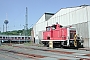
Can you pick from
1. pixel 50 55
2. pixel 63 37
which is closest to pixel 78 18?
pixel 63 37

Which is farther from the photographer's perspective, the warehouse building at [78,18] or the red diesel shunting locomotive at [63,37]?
the warehouse building at [78,18]

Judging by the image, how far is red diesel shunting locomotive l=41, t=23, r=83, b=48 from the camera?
898 inches

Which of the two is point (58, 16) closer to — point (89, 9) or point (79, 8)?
point (79, 8)

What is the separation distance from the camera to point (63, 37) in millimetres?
23938

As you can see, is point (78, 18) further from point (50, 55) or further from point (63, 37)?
point (50, 55)

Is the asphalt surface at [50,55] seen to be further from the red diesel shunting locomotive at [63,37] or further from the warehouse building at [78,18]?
the warehouse building at [78,18]

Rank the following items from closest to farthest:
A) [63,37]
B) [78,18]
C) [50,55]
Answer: [50,55], [63,37], [78,18]

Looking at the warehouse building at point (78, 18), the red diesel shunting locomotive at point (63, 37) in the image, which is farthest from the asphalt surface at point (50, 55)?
the warehouse building at point (78, 18)

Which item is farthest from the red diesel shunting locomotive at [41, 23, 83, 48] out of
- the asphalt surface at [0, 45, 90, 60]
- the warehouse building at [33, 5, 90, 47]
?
the asphalt surface at [0, 45, 90, 60]

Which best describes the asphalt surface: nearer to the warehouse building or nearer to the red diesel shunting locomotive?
the red diesel shunting locomotive

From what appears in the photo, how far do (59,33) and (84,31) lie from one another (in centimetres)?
432

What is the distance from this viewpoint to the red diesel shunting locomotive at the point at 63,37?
22.8m

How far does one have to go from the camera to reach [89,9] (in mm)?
25500

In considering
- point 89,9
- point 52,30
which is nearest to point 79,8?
point 89,9
